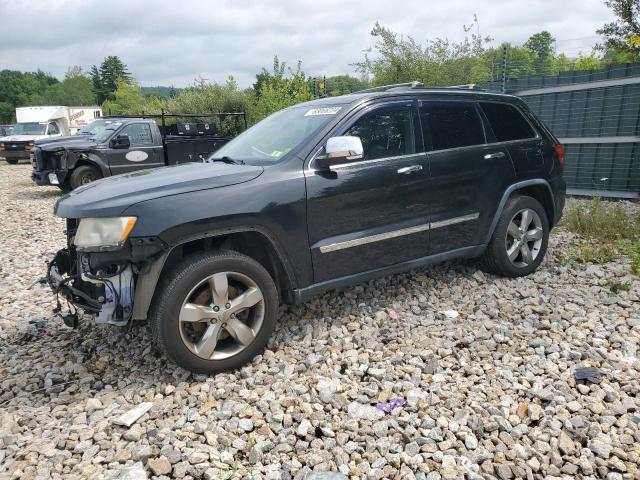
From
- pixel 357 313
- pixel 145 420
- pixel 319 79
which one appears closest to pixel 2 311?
pixel 145 420

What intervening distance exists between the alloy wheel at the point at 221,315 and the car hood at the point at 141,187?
614 mm

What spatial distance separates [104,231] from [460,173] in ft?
9.48

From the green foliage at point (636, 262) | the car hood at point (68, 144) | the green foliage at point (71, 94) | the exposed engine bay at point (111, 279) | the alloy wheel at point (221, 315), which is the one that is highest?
the green foliage at point (71, 94)

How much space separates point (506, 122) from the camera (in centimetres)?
476

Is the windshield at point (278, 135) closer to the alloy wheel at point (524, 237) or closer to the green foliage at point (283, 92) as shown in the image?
the alloy wheel at point (524, 237)

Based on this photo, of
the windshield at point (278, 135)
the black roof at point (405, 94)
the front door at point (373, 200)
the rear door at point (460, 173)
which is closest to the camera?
the front door at point (373, 200)

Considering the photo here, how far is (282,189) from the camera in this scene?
3373 millimetres

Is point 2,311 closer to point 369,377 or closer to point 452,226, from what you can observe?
point 369,377

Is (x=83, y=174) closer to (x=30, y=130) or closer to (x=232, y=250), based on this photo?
(x=232, y=250)

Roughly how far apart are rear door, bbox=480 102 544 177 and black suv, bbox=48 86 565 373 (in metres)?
0.02

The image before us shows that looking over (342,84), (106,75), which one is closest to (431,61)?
(342,84)

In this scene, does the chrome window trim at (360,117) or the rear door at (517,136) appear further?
the rear door at (517,136)

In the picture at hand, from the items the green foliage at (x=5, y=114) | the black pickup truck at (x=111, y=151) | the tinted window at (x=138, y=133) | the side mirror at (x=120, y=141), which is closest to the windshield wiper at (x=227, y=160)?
the black pickup truck at (x=111, y=151)

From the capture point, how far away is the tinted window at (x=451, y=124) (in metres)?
4.20
